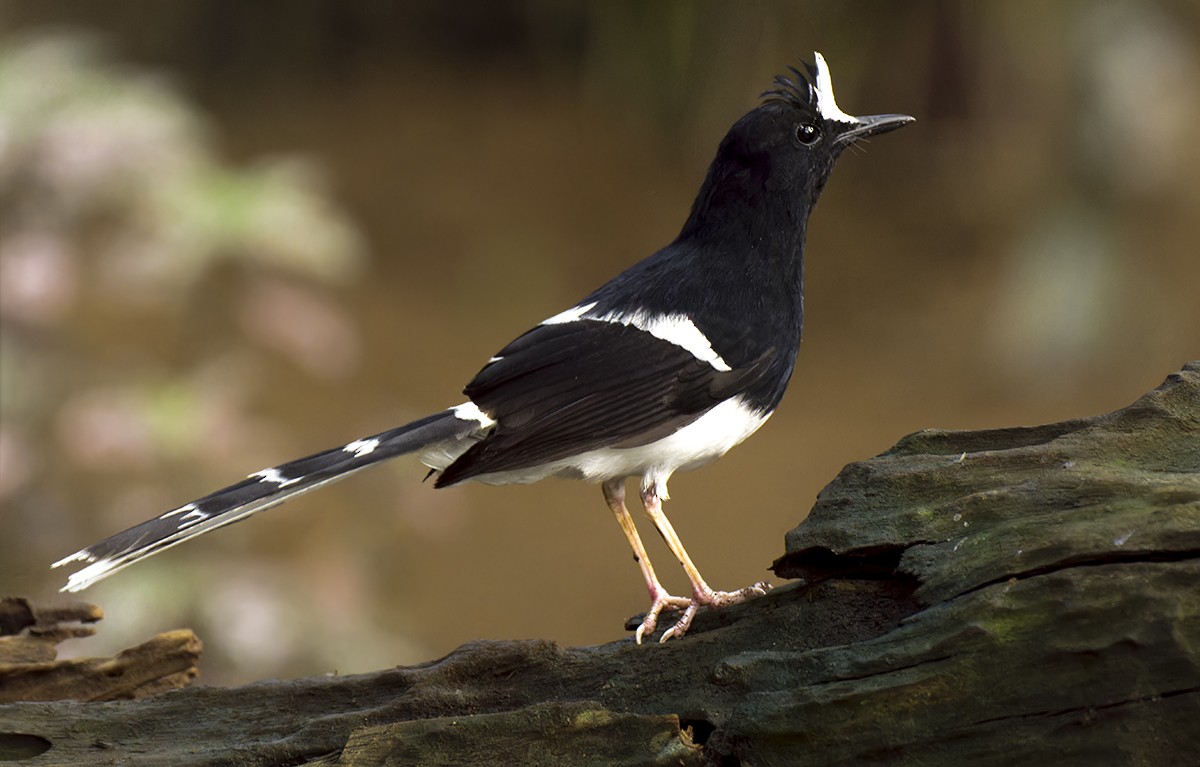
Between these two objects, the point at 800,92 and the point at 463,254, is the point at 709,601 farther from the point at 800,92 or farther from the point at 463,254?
the point at 463,254

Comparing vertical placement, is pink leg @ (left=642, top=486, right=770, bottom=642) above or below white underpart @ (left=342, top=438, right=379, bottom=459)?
below

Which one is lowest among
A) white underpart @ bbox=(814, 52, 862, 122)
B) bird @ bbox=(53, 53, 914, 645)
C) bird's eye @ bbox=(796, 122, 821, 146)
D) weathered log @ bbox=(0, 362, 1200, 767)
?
weathered log @ bbox=(0, 362, 1200, 767)

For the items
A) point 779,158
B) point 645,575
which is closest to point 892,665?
point 645,575

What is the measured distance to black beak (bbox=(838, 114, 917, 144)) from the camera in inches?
171

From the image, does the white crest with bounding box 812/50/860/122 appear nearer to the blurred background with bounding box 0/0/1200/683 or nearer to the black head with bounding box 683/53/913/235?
the black head with bounding box 683/53/913/235

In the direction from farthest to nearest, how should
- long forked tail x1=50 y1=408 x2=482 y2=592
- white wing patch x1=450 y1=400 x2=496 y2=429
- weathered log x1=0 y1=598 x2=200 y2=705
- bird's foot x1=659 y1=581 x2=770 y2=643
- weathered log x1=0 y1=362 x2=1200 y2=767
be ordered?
1. weathered log x1=0 y1=598 x2=200 y2=705
2. white wing patch x1=450 y1=400 x2=496 y2=429
3. bird's foot x1=659 y1=581 x2=770 y2=643
4. long forked tail x1=50 y1=408 x2=482 y2=592
5. weathered log x1=0 y1=362 x2=1200 y2=767

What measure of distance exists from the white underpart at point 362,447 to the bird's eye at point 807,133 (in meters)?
1.59

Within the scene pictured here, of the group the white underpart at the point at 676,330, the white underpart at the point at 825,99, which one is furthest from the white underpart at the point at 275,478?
the white underpart at the point at 825,99

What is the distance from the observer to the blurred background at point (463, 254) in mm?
5613

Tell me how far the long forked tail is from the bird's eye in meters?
1.40

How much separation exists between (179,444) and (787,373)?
2556 millimetres

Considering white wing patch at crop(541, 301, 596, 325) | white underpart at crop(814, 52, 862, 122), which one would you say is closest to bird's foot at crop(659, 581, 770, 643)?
white wing patch at crop(541, 301, 596, 325)

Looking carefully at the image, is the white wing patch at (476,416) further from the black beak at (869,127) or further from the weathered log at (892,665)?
the black beak at (869,127)

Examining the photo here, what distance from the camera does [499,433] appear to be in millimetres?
3744
